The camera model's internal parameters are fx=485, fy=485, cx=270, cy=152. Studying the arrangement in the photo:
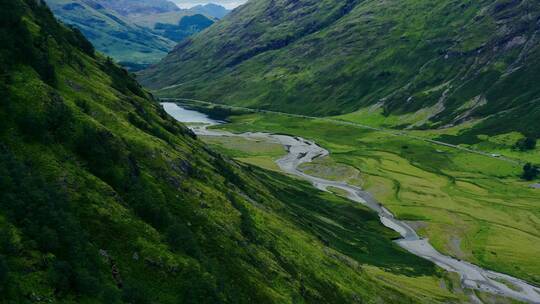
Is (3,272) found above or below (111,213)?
above

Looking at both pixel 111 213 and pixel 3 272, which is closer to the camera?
pixel 3 272

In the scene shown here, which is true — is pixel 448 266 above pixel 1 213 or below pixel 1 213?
below

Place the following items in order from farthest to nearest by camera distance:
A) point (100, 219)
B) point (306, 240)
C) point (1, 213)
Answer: point (306, 240), point (100, 219), point (1, 213)

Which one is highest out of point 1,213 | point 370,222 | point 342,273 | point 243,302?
point 1,213

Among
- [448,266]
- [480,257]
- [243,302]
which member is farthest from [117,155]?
[480,257]

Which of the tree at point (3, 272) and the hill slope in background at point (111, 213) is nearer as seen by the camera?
the tree at point (3, 272)

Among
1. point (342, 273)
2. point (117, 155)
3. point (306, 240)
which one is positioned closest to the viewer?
point (117, 155)

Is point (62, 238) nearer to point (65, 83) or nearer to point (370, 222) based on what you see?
point (65, 83)

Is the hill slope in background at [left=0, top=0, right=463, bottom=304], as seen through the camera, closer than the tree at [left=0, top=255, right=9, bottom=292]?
No
